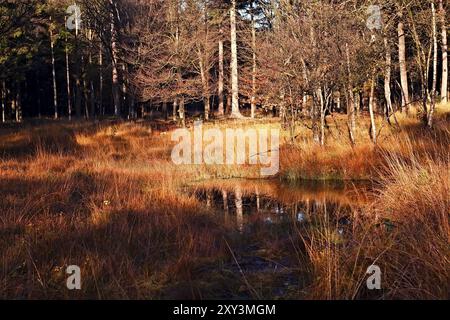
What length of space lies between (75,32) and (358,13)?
98.7 ft

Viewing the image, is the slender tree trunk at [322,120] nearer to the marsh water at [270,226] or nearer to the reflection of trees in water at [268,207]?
the marsh water at [270,226]

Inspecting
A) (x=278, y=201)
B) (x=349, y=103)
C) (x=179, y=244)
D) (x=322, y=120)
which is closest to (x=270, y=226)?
(x=179, y=244)

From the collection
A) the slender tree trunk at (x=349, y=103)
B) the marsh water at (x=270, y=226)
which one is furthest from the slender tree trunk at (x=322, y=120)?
the marsh water at (x=270, y=226)

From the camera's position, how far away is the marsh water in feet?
12.4

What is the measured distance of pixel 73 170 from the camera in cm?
992

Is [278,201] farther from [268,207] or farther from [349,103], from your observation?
[349,103]

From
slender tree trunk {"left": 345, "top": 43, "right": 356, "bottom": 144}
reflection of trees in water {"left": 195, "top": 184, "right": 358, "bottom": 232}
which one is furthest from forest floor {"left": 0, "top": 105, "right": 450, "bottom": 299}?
slender tree trunk {"left": 345, "top": 43, "right": 356, "bottom": 144}

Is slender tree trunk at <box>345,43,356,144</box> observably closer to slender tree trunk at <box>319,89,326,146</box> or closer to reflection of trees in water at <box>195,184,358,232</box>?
slender tree trunk at <box>319,89,326,146</box>

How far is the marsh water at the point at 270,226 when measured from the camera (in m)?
3.78

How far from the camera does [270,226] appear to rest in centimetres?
579

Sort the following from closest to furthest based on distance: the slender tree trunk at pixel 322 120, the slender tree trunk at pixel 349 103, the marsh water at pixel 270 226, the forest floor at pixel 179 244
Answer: the forest floor at pixel 179 244, the marsh water at pixel 270 226, the slender tree trunk at pixel 349 103, the slender tree trunk at pixel 322 120

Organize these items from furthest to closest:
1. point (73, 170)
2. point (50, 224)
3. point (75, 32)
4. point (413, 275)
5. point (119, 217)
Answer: point (75, 32)
point (73, 170)
point (119, 217)
point (50, 224)
point (413, 275)
